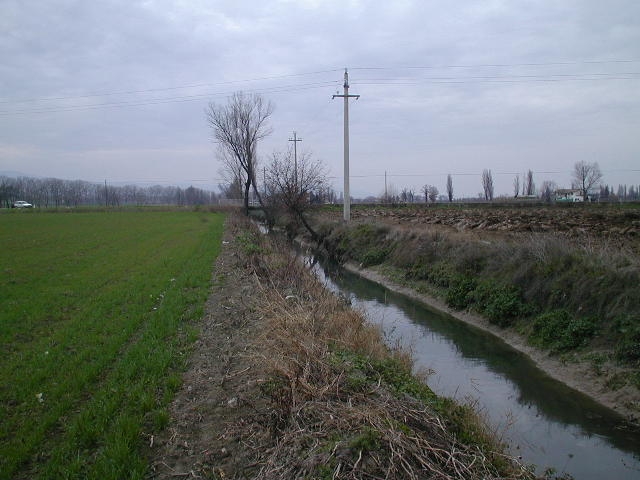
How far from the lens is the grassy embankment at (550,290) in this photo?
982 cm

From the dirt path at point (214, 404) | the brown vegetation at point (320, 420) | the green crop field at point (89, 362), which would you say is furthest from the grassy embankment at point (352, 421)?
the green crop field at point (89, 362)

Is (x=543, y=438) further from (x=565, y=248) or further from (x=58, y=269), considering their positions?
(x=58, y=269)

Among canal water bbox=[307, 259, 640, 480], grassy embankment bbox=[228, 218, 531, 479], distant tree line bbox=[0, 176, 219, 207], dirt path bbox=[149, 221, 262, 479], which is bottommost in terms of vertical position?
canal water bbox=[307, 259, 640, 480]

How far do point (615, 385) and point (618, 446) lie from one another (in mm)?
Answer: 2000

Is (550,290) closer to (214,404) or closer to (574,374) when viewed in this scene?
(574,374)

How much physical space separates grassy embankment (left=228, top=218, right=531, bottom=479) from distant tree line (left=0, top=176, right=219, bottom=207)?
103m

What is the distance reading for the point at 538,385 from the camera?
A: 9.47m

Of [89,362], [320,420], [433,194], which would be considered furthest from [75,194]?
[320,420]

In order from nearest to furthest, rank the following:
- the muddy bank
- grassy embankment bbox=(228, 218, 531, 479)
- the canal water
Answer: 1. grassy embankment bbox=(228, 218, 531, 479)
2. the canal water
3. the muddy bank

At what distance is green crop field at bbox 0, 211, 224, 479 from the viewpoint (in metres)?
4.81

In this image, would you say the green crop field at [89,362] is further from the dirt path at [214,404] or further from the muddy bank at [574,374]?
the muddy bank at [574,374]

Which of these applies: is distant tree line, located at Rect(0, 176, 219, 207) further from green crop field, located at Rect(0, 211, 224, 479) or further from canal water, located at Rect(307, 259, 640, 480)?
canal water, located at Rect(307, 259, 640, 480)

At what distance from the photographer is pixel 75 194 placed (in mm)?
129750

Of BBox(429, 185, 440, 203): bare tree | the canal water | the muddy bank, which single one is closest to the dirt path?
the canal water
